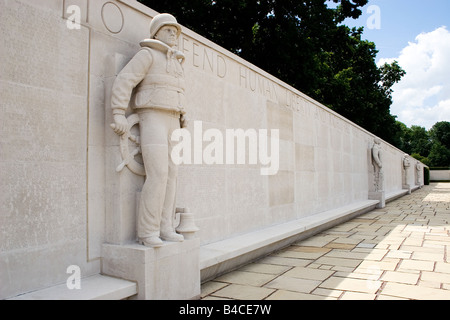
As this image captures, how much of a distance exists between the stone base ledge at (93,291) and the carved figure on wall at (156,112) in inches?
16.3

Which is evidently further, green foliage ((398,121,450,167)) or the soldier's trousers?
green foliage ((398,121,450,167))

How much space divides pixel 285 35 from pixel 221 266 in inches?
507

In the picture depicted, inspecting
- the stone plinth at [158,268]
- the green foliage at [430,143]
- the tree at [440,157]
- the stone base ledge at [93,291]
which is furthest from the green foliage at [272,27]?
the tree at [440,157]

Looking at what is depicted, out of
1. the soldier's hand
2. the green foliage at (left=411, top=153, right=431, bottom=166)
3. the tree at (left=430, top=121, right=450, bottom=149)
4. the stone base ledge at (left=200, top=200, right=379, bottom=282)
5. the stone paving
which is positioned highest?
the tree at (left=430, top=121, right=450, bottom=149)

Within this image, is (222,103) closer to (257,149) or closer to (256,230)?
(257,149)

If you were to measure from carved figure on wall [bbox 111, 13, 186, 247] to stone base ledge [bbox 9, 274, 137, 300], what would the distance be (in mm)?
414

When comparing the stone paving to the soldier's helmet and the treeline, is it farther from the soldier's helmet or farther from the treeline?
the treeline

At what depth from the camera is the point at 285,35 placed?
1511 centimetres

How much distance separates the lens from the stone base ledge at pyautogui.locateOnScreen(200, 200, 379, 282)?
4145 mm

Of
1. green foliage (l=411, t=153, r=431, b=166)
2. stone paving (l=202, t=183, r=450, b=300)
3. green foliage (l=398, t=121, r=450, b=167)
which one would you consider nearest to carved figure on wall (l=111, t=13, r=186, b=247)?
stone paving (l=202, t=183, r=450, b=300)

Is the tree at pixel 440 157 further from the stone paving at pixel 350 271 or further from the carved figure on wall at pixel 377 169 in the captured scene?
the stone paving at pixel 350 271

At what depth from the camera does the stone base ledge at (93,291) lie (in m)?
2.67

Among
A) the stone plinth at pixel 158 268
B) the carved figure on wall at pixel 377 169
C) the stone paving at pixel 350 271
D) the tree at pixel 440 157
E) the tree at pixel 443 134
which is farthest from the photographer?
the tree at pixel 443 134
